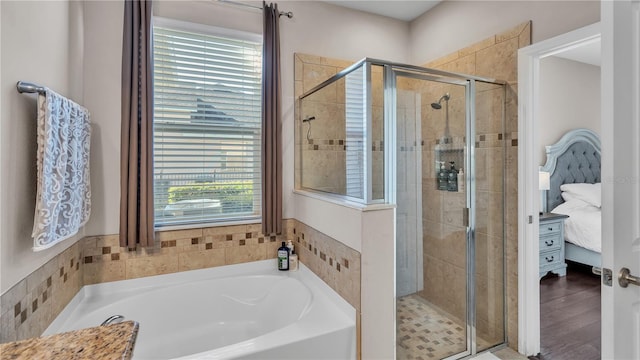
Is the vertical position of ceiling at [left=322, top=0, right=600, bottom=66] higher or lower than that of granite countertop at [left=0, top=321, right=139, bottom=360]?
higher

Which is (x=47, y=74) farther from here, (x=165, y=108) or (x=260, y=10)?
(x=260, y=10)

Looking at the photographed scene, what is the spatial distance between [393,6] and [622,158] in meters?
2.18

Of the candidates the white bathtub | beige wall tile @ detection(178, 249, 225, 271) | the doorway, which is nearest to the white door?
the doorway

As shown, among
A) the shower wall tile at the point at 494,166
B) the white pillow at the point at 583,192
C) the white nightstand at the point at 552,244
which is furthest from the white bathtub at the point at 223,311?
the white pillow at the point at 583,192

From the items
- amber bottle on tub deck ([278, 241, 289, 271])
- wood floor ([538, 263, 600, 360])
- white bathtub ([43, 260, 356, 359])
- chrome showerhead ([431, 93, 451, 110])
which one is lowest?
wood floor ([538, 263, 600, 360])

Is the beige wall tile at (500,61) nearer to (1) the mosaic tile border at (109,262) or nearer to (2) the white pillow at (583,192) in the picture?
(1) the mosaic tile border at (109,262)

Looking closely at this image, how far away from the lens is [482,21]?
226cm

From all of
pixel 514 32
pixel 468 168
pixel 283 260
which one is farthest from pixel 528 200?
pixel 283 260

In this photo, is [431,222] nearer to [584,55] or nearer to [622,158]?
[622,158]

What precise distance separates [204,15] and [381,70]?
1420mm

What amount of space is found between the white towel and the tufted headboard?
4.72m

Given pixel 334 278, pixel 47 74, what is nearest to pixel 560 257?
pixel 334 278

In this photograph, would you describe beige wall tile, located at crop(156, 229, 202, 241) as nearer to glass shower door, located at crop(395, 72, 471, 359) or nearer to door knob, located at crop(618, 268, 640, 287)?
glass shower door, located at crop(395, 72, 471, 359)

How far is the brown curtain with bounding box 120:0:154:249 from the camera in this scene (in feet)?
6.39
